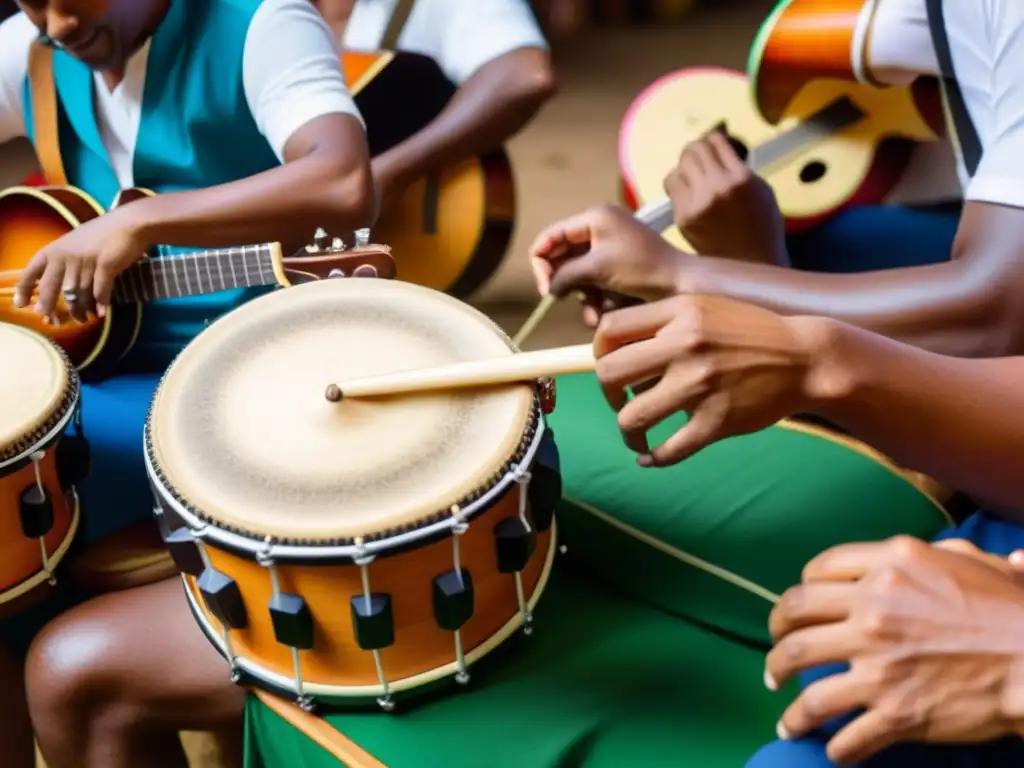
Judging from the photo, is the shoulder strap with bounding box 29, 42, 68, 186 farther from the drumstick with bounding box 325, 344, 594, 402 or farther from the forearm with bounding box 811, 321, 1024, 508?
the forearm with bounding box 811, 321, 1024, 508

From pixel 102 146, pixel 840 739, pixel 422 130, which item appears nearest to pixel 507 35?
pixel 422 130

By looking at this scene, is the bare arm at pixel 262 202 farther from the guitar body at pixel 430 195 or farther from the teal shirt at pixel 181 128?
the guitar body at pixel 430 195

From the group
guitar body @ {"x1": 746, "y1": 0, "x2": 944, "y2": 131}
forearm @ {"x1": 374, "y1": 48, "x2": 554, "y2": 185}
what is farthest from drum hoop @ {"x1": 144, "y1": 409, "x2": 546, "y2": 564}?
guitar body @ {"x1": 746, "y1": 0, "x2": 944, "y2": 131}

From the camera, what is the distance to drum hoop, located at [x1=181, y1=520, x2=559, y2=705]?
69 cm

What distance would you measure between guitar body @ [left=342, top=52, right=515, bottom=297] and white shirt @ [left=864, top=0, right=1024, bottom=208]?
0.57m

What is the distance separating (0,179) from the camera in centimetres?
97

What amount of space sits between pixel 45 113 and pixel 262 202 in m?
0.27

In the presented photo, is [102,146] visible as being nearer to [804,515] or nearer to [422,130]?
[422,130]

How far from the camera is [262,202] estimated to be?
0.86 m

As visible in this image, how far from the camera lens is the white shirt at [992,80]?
810 millimetres

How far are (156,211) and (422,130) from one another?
424 mm

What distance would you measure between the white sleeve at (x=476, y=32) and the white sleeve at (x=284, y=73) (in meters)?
0.32

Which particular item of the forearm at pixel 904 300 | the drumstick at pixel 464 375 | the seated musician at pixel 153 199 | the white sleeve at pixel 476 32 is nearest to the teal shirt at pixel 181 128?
the seated musician at pixel 153 199

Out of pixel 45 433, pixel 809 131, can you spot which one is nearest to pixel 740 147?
pixel 809 131
